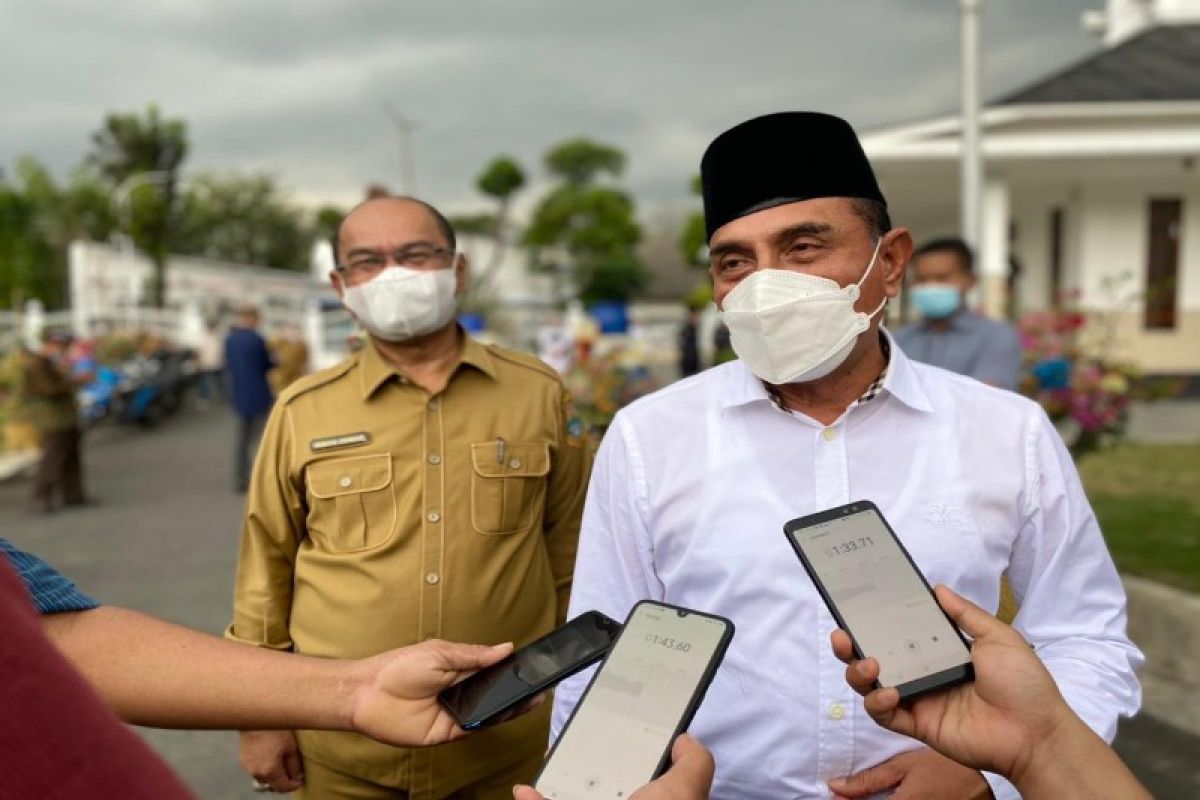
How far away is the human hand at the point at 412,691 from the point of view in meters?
1.73

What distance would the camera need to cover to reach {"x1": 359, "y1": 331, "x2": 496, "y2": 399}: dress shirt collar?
107 inches

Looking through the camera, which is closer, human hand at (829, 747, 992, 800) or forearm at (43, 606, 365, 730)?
forearm at (43, 606, 365, 730)

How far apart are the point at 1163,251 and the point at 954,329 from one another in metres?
13.5

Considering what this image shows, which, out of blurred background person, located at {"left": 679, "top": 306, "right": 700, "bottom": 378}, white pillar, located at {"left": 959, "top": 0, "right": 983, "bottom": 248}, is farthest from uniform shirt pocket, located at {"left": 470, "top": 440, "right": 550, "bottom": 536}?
blurred background person, located at {"left": 679, "top": 306, "right": 700, "bottom": 378}

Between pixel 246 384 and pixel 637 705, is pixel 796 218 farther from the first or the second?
pixel 246 384

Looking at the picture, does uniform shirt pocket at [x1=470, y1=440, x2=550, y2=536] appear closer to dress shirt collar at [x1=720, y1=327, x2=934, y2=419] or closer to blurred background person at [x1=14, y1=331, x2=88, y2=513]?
dress shirt collar at [x1=720, y1=327, x2=934, y2=419]

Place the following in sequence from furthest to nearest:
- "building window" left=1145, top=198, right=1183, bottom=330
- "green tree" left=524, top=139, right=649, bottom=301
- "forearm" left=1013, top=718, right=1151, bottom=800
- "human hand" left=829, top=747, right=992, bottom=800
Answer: "green tree" left=524, top=139, right=649, bottom=301 < "building window" left=1145, top=198, right=1183, bottom=330 < "human hand" left=829, top=747, right=992, bottom=800 < "forearm" left=1013, top=718, right=1151, bottom=800

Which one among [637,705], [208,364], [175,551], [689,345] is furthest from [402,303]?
[208,364]

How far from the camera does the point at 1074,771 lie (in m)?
1.38

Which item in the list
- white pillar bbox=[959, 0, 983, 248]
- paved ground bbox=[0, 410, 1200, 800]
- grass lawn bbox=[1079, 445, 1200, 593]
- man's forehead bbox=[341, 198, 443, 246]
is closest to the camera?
man's forehead bbox=[341, 198, 443, 246]

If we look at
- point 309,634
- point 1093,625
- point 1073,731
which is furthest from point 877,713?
point 309,634

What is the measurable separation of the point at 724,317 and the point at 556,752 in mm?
881

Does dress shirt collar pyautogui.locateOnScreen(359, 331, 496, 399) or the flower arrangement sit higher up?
dress shirt collar pyautogui.locateOnScreen(359, 331, 496, 399)

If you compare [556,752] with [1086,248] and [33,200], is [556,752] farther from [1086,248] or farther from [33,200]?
[33,200]
